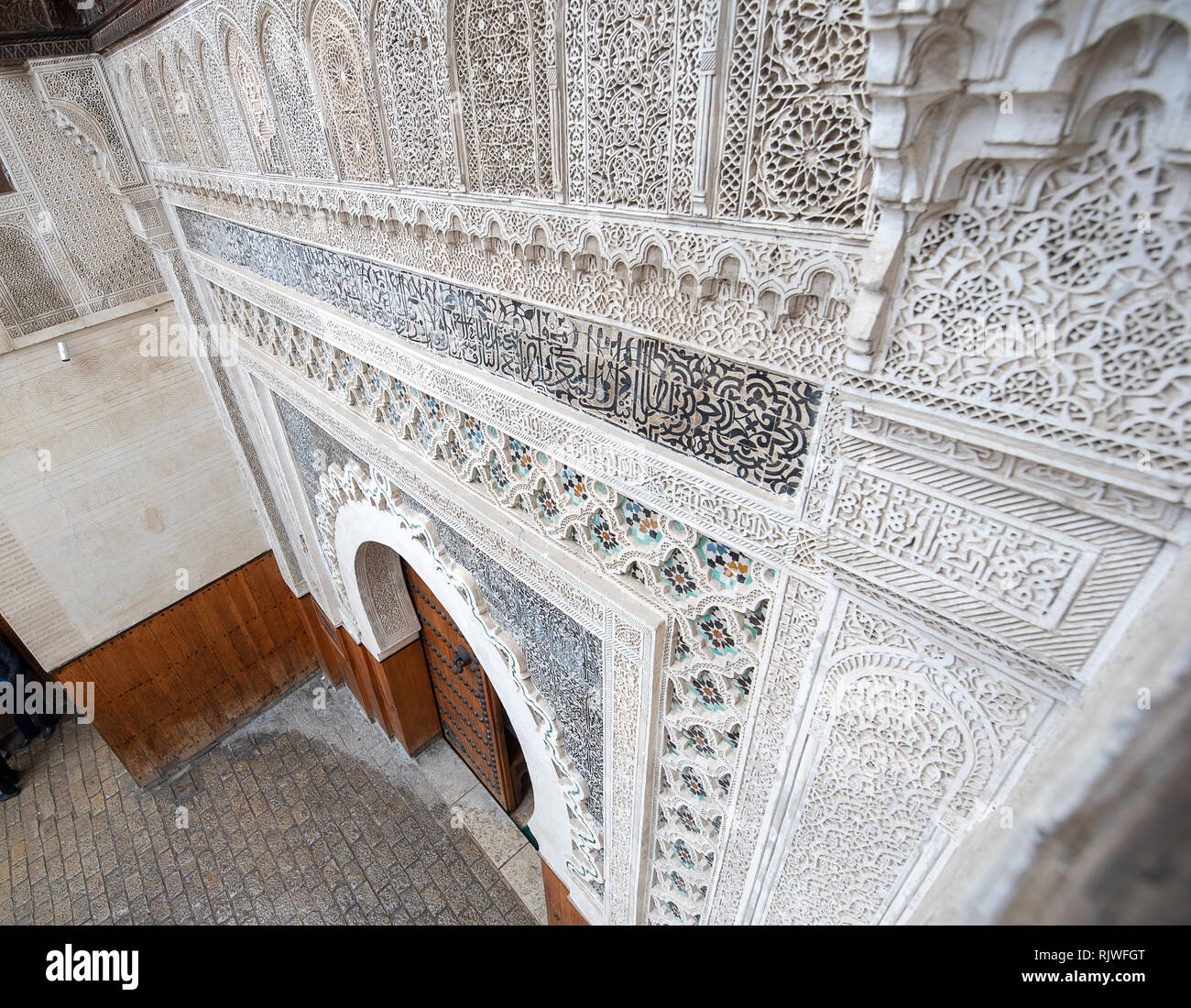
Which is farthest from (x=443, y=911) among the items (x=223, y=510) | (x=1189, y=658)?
(x=1189, y=658)

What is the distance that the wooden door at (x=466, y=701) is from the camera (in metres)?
2.92

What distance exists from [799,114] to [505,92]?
0.52 metres

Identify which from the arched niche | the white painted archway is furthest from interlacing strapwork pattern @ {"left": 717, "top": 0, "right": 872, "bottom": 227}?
the arched niche

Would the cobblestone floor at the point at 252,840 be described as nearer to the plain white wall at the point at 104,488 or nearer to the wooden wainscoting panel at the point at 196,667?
the wooden wainscoting panel at the point at 196,667

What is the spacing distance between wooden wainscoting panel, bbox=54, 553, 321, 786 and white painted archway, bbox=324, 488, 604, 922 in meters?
2.05

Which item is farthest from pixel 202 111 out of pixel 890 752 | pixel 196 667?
pixel 196 667

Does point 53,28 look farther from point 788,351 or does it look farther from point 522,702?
point 788,351

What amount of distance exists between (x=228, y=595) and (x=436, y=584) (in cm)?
243

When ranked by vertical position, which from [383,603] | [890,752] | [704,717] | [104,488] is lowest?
[383,603]

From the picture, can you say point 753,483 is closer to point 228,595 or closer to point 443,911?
point 443,911

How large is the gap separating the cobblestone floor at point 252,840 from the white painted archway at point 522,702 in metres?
1.21

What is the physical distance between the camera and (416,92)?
110cm

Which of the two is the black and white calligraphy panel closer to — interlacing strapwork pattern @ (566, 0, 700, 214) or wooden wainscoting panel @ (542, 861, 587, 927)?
interlacing strapwork pattern @ (566, 0, 700, 214)

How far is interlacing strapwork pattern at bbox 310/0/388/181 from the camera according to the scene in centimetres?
118
